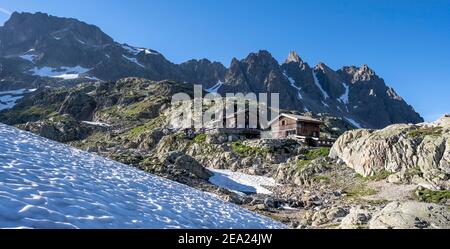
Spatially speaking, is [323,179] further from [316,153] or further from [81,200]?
[81,200]

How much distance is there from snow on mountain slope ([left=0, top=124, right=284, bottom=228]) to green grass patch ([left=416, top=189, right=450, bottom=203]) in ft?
99.4

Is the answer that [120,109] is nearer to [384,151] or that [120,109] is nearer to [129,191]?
[384,151]

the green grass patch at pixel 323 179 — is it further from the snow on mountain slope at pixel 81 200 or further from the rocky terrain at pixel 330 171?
the snow on mountain slope at pixel 81 200

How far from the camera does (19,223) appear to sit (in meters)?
8.25

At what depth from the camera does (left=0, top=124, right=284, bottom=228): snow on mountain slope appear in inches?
365

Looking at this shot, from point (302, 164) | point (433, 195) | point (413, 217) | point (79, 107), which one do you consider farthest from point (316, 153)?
point (79, 107)

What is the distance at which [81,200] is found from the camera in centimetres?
1150

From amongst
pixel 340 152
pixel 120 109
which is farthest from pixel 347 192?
pixel 120 109

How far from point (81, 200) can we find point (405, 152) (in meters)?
53.8

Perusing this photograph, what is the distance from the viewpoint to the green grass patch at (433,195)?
4084cm

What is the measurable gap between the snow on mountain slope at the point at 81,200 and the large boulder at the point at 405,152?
39.8 meters

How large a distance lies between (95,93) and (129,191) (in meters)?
194

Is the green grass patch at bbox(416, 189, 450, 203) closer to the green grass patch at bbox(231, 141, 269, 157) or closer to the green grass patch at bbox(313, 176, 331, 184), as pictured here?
the green grass patch at bbox(313, 176, 331, 184)
